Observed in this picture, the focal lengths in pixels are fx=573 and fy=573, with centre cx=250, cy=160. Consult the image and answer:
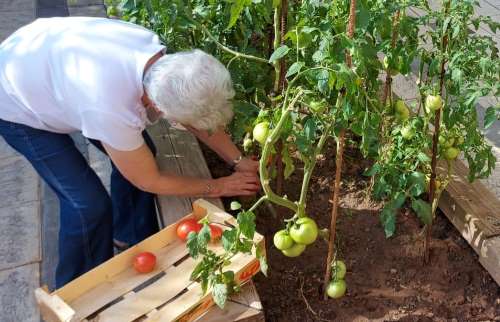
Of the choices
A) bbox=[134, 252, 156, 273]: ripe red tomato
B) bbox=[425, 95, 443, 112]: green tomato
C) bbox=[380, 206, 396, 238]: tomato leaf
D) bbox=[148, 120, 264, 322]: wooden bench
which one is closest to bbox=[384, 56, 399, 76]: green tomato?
bbox=[425, 95, 443, 112]: green tomato

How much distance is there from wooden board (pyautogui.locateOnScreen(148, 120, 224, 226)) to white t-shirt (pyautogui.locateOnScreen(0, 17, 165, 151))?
0.48 m

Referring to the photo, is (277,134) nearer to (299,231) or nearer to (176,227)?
(299,231)

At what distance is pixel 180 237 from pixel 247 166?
16.8 inches

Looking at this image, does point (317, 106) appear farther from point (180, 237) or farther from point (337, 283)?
point (180, 237)

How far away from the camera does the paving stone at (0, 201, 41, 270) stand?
275 cm

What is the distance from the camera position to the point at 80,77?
1907 mm

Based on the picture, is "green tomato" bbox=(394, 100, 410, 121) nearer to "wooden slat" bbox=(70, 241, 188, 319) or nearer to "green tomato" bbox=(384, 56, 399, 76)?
"green tomato" bbox=(384, 56, 399, 76)

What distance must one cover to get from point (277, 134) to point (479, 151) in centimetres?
87

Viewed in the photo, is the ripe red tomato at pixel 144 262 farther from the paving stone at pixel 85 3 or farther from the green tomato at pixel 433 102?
the paving stone at pixel 85 3

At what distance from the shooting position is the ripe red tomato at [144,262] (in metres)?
2.06

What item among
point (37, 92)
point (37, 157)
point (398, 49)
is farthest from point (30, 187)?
point (398, 49)

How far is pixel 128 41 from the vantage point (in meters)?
2.01

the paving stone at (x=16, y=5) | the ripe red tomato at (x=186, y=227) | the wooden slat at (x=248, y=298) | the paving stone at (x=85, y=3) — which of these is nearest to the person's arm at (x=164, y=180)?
the ripe red tomato at (x=186, y=227)

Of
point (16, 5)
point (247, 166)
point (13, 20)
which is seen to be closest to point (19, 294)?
point (247, 166)
